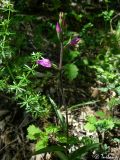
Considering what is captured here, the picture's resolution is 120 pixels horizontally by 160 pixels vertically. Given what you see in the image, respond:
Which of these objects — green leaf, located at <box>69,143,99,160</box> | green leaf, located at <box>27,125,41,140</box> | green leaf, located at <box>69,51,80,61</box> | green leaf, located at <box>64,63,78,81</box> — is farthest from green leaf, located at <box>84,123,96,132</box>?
green leaf, located at <box>69,51,80,61</box>

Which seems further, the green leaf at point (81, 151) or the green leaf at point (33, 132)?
the green leaf at point (33, 132)

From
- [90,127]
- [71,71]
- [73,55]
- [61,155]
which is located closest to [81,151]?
[61,155]

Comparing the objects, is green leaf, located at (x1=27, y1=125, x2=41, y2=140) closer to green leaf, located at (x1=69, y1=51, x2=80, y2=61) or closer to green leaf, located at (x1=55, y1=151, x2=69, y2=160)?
green leaf, located at (x1=55, y1=151, x2=69, y2=160)

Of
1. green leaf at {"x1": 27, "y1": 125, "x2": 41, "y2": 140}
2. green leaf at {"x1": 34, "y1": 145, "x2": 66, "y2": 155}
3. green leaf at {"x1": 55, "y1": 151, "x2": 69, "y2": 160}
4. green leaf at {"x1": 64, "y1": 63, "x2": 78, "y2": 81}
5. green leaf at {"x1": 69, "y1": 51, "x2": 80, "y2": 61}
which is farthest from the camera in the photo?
green leaf at {"x1": 69, "y1": 51, "x2": 80, "y2": 61}

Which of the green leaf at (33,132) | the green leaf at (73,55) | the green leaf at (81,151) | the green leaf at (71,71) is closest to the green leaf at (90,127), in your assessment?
the green leaf at (81,151)

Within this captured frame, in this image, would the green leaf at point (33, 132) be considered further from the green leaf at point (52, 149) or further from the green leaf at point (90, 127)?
the green leaf at point (90, 127)

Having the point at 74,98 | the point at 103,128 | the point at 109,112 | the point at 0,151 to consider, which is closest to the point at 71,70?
the point at 74,98

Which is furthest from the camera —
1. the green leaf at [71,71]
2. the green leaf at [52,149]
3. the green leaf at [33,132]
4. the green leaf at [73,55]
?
the green leaf at [73,55]
